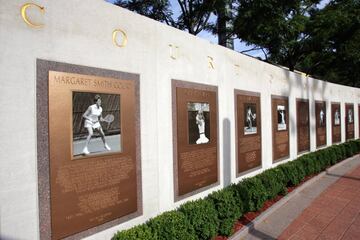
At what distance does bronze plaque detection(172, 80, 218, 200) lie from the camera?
5453 mm

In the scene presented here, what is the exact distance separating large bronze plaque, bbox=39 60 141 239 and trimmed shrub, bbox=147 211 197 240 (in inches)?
15.1

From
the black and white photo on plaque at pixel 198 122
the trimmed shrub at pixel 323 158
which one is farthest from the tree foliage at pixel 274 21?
the black and white photo on plaque at pixel 198 122

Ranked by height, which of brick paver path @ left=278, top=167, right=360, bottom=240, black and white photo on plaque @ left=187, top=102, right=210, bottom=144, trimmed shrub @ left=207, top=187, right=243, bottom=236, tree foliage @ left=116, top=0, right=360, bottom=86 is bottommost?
brick paver path @ left=278, top=167, right=360, bottom=240

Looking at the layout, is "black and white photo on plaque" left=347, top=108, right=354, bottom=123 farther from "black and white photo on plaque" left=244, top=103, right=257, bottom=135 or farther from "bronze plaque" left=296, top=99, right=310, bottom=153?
"black and white photo on plaque" left=244, top=103, right=257, bottom=135

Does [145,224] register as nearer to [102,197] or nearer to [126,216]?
[126,216]

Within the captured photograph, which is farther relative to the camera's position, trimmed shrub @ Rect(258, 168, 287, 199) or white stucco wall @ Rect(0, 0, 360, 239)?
trimmed shrub @ Rect(258, 168, 287, 199)

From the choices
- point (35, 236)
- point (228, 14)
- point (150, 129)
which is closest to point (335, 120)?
point (228, 14)

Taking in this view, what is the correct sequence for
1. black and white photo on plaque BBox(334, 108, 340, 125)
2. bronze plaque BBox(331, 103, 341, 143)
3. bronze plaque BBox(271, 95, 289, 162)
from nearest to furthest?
bronze plaque BBox(271, 95, 289, 162) → bronze plaque BBox(331, 103, 341, 143) → black and white photo on plaque BBox(334, 108, 340, 125)

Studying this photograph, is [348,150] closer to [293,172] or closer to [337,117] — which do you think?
[337,117]

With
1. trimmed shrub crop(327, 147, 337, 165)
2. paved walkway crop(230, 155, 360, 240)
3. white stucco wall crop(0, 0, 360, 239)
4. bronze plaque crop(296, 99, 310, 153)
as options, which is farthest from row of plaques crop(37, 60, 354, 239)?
trimmed shrub crop(327, 147, 337, 165)

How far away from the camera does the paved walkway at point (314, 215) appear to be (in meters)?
5.66

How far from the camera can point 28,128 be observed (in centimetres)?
330

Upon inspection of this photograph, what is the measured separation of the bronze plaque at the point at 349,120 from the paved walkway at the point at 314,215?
23.9ft

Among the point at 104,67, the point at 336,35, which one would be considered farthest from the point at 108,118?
the point at 336,35
